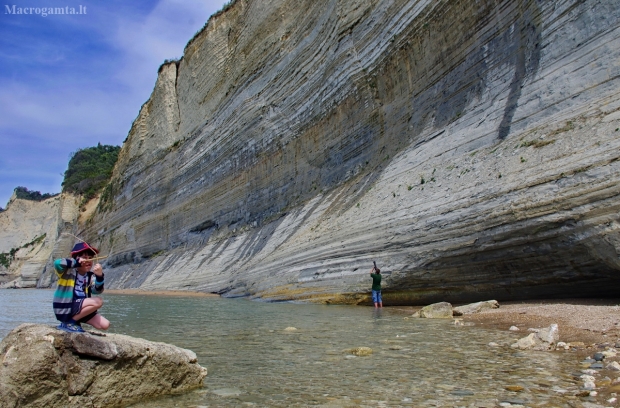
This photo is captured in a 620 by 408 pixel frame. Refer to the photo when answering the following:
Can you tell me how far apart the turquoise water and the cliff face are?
7.54 feet

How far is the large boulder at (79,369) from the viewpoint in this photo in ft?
9.76

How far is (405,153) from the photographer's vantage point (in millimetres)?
13469

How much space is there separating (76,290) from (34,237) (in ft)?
267

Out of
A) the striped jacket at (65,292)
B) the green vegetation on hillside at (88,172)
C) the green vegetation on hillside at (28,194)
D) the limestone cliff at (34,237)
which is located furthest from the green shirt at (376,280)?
the green vegetation on hillside at (28,194)

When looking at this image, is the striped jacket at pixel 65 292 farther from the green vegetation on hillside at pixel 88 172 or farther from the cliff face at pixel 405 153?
the green vegetation on hillside at pixel 88 172

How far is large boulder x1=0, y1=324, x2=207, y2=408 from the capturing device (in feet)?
9.76

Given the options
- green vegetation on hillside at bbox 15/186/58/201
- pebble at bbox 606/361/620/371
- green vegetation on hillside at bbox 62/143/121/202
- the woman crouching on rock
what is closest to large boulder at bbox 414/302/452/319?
pebble at bbox 606/361/620/371

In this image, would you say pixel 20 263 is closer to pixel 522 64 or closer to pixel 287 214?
pixel 287 214

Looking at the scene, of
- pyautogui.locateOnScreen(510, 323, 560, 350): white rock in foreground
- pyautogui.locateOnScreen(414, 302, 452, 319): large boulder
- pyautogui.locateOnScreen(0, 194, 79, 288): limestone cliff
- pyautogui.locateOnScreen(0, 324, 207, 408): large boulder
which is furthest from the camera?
pyautogui.locateOnScreen(0, 194, 79, 288): limestone cliff

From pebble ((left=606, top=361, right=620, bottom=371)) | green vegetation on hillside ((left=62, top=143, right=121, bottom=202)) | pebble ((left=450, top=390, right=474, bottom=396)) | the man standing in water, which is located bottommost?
pebble ((left=450, top=390, right=474, bottom=396))

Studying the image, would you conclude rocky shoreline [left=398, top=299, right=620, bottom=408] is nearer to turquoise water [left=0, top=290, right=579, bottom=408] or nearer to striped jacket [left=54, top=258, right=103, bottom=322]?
turquoise water [left=0, top=290, right=579, bottom=408]

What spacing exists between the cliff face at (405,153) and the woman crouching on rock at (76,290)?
21.1 feet

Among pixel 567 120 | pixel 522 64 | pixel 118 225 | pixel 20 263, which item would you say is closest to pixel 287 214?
pixel 522 64

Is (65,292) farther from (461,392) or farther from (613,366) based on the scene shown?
(613,366)
